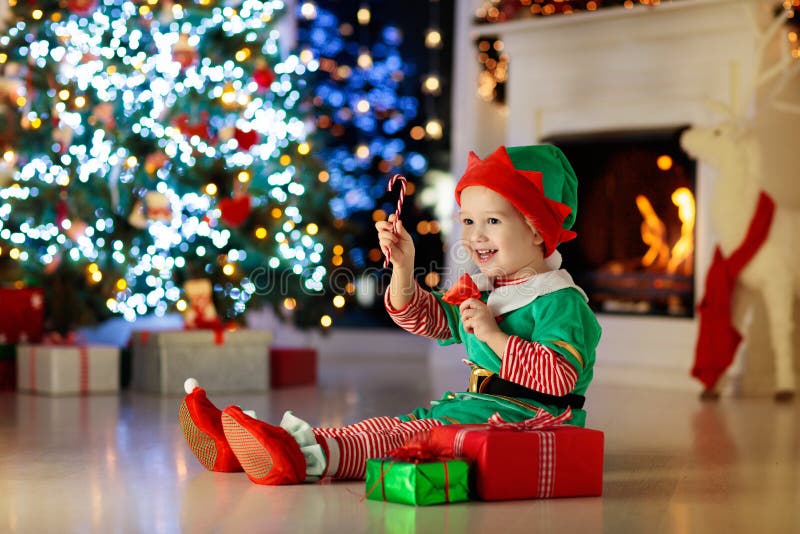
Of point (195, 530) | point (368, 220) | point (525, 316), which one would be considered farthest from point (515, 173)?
point (368, 220)

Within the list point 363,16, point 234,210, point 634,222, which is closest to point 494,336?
point 234,210

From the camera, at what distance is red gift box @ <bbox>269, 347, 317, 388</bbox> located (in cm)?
490

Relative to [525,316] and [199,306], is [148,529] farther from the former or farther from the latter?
[199,306]

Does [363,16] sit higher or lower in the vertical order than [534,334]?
higher

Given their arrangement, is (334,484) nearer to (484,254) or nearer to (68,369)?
(484,254)

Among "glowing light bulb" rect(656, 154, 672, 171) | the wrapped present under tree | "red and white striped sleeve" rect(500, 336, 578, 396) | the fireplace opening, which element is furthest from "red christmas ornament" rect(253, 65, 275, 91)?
the wrapped present under tree

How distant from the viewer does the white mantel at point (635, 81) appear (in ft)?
16.7

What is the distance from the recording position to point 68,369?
4434 mm

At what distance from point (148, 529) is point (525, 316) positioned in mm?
1006

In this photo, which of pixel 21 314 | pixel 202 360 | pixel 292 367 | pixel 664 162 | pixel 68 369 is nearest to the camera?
pixel 68 369

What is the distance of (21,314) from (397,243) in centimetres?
273

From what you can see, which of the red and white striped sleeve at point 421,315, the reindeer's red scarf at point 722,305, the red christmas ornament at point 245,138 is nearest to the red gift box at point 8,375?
the red christmas ornament at point 245,138

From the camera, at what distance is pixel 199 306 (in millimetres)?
4664

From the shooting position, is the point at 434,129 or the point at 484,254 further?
the point at 434,129
